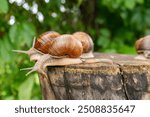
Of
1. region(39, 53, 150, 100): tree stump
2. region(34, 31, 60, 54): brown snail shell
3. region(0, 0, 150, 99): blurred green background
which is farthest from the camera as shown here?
region(0, 0, 150, 99): blurred green background

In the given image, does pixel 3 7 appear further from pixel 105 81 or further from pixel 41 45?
pixel 105 81

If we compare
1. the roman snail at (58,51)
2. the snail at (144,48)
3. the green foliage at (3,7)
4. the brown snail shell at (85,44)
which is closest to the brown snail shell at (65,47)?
the roman snail at (58,51)

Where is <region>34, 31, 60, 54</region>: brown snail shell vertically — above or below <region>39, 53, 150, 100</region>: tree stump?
above

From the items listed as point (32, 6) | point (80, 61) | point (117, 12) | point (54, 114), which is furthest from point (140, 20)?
point (54, 114)

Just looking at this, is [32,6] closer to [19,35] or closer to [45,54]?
[19,35]

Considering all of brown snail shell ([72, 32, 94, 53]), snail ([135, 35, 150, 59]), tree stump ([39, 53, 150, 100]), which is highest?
brown snail shell ([72, 32, 94, 53])

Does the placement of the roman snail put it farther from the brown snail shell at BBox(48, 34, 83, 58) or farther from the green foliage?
the green foliage

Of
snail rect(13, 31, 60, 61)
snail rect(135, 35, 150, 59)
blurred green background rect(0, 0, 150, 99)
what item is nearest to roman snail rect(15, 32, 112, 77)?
snail rect(13, 31, 60, 61)
